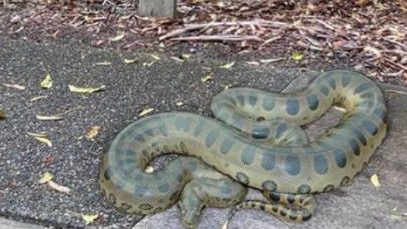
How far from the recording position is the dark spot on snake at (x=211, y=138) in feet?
14.8

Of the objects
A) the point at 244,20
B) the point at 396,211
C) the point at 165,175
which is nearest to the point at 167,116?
the point at 165,175

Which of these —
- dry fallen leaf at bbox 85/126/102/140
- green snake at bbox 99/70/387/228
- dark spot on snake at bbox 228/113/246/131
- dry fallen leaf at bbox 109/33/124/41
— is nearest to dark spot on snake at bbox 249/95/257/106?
green snake at bbox 99/70/387/228

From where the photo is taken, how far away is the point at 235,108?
5031mm

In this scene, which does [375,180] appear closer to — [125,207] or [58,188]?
[125,207]

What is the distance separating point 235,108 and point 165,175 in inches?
37.5

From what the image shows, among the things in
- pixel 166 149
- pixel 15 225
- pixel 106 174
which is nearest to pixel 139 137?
pixel 166 149

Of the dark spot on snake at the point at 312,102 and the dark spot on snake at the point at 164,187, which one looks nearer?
the dark spot on snake at the point at 164,187

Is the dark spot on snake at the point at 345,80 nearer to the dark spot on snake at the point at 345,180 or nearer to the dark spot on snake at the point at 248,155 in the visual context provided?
the dark spot on snake at the point at 345,180

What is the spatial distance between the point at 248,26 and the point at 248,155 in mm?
2722

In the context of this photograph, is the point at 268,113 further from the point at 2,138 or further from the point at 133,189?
the point at 2,138

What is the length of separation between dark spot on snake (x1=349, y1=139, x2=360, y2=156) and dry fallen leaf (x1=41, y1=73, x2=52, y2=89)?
2.55 m

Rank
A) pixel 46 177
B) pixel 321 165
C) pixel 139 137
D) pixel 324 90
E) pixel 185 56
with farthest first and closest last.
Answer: pixel 185 56 → pixel 324 90 → pixel 139 137 → pixel 46 177 → pixel 321 165

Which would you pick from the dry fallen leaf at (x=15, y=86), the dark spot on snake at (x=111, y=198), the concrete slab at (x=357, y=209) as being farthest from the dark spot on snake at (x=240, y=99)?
the dry fallen leaf at (x=15, y=86)

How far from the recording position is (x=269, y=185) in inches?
168
